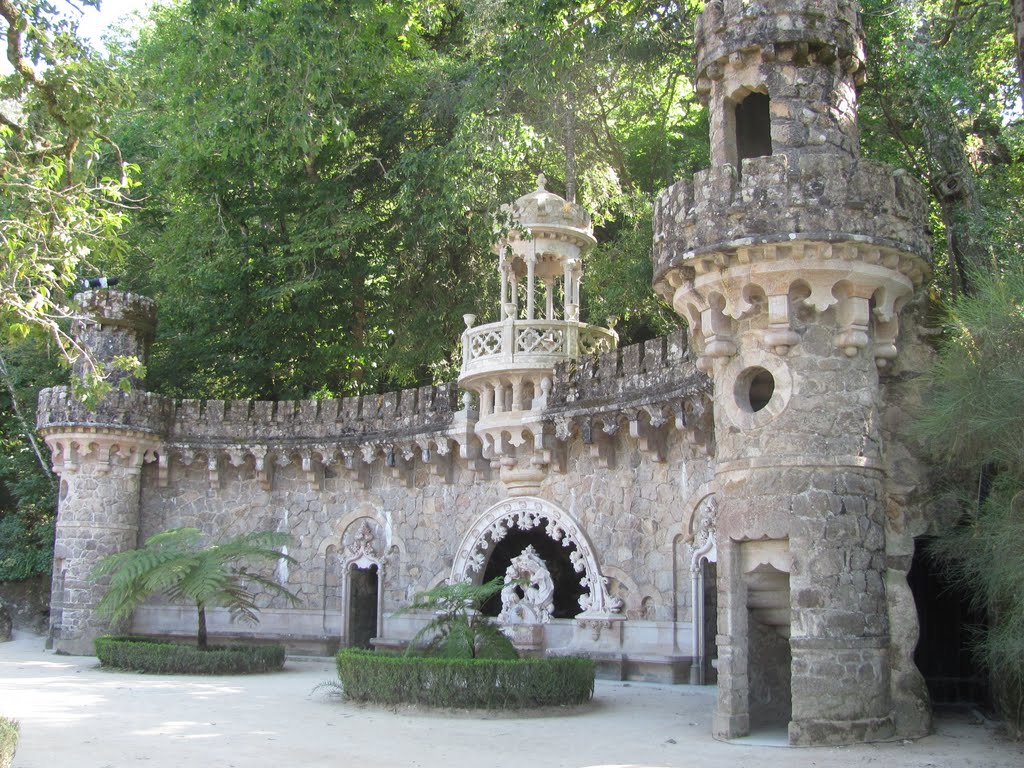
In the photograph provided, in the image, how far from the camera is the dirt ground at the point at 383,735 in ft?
30.8

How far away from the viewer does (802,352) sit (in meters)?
10.9

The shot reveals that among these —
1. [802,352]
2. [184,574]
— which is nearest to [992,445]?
[802,352]

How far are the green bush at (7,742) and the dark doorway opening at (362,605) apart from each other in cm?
1256

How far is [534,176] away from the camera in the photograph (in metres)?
21.9

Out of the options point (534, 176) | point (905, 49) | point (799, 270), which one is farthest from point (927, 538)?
point (534, 176)

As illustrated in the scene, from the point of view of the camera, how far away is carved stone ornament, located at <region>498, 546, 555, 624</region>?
17969 mm

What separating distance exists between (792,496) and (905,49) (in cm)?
772

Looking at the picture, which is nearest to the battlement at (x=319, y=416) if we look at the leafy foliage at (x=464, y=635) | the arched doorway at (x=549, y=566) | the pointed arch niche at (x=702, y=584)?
the arched doorway at (x=549, y=566)

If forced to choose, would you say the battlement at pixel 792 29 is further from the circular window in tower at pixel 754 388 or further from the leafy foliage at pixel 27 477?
the leafy foliage at pixel 27 477

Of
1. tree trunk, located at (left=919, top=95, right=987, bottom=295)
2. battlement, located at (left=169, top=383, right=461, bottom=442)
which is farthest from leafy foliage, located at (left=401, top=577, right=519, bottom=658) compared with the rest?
tree trunk, located at (left=919, top=95, right=987, bottom=295)

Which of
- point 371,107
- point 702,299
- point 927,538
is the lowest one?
point 927,538

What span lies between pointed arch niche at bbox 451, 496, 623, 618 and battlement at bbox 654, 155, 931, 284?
7.12m

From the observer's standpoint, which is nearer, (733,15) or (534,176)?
(733,15)

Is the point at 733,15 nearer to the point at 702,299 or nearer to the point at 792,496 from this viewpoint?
the point at 702,299
